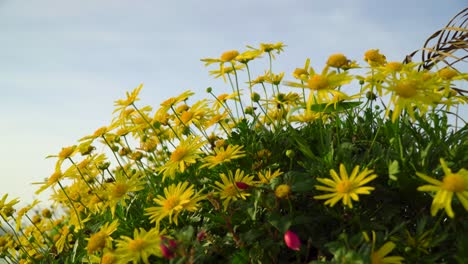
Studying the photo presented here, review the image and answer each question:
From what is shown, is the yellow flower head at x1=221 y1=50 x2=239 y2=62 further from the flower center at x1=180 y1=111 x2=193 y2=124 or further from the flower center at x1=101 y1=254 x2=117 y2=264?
the flower center at x1=101 y1=254 x2=117 y2=264

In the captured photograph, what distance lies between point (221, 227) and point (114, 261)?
398 mm

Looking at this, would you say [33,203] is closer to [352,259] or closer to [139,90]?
[139,90]

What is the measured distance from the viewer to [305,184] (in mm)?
1499

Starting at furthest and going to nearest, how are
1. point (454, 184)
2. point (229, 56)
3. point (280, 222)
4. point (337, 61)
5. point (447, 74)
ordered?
point (229, 56) < point (447, 74) < point (337, 61) < point (280, 222) < point (454, 184)

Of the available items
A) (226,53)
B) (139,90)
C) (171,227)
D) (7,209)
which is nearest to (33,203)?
(7,209)

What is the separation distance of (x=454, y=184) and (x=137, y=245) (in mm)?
979

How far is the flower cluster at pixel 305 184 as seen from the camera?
1.41 m

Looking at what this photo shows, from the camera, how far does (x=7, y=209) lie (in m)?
2.62

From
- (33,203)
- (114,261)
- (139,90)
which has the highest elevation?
(139,90)

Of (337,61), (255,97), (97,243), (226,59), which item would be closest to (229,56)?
(226,59)

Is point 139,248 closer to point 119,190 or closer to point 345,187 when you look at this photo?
point 119,190

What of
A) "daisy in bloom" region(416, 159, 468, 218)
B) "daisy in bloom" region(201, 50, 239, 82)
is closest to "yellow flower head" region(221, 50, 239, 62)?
"daisy in bloom" region(201, 50, 239, 82)

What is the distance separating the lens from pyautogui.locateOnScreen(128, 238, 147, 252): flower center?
1549mm

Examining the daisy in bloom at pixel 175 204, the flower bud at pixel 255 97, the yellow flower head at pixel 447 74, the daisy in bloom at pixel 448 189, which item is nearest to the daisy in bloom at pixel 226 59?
the flower bud at pixel 255 97
